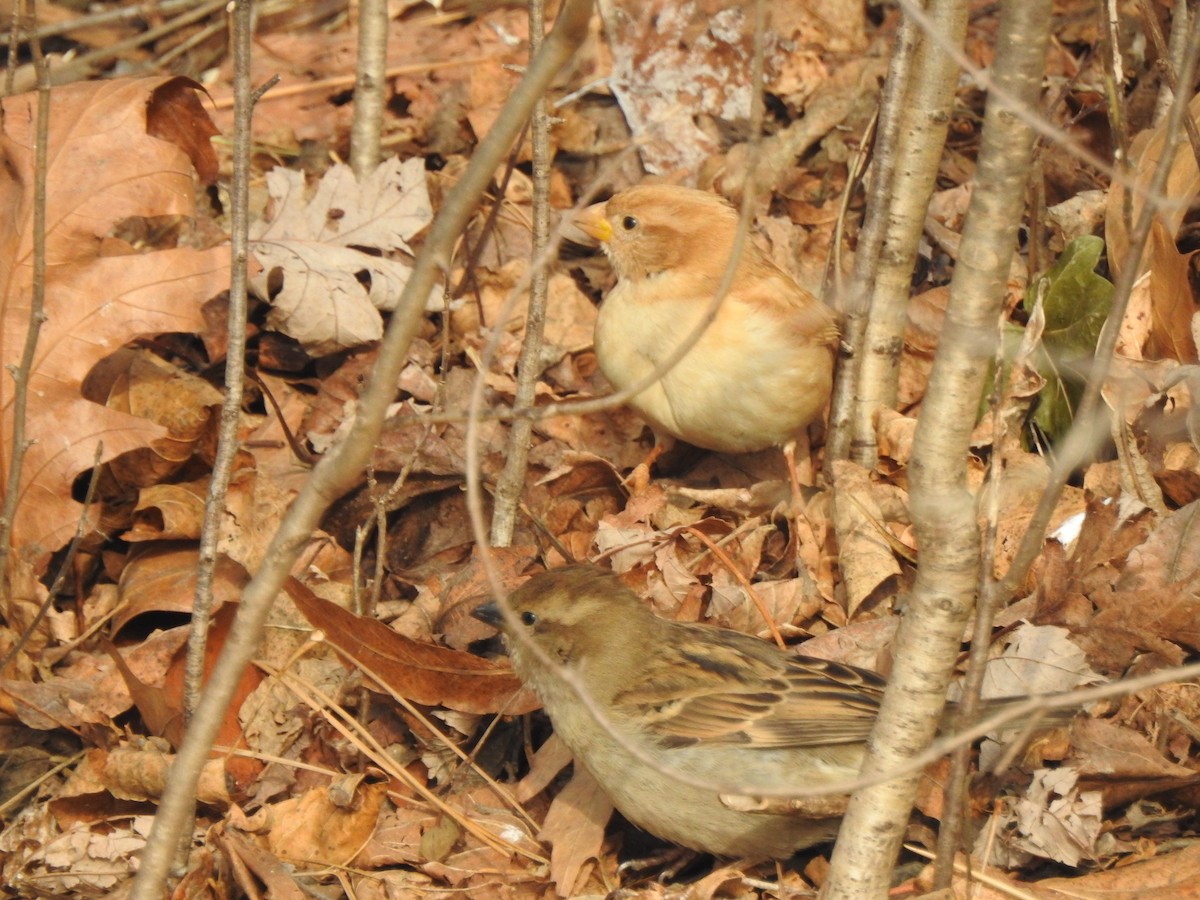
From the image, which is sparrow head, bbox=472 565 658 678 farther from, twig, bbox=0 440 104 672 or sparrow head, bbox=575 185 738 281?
sparrow head, bbox=575 185 738 281

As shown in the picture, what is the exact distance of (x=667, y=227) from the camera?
5.25m

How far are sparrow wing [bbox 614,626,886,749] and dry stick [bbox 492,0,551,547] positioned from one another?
810mm

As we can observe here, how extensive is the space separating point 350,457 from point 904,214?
2.70 metres

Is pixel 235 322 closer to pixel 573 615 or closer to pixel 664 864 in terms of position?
pixel 573 615

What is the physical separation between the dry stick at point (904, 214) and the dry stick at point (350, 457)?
2.03 metres

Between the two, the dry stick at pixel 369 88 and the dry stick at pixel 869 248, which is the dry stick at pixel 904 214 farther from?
the dry stick at pixel 369 88

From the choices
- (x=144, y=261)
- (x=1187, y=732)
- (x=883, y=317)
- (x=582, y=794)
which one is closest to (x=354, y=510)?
(x=144, y=261)

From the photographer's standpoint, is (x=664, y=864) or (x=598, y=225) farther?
(x=598, y=225)

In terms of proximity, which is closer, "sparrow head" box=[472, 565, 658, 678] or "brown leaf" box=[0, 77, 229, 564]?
"sparrow head" box=[472, 565, 658, 678]

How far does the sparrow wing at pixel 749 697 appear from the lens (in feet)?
12.3

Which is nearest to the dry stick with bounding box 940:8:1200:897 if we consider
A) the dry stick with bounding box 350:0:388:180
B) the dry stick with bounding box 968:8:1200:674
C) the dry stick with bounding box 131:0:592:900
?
the dry stick with bounding box 968:8:1200:674

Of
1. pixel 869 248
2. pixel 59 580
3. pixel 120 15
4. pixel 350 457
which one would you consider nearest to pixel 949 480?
pixel 350 457

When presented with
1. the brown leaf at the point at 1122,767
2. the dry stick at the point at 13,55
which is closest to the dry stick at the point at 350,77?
the dry stick at the point at 13,55

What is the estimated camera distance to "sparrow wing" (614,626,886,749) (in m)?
3.75
